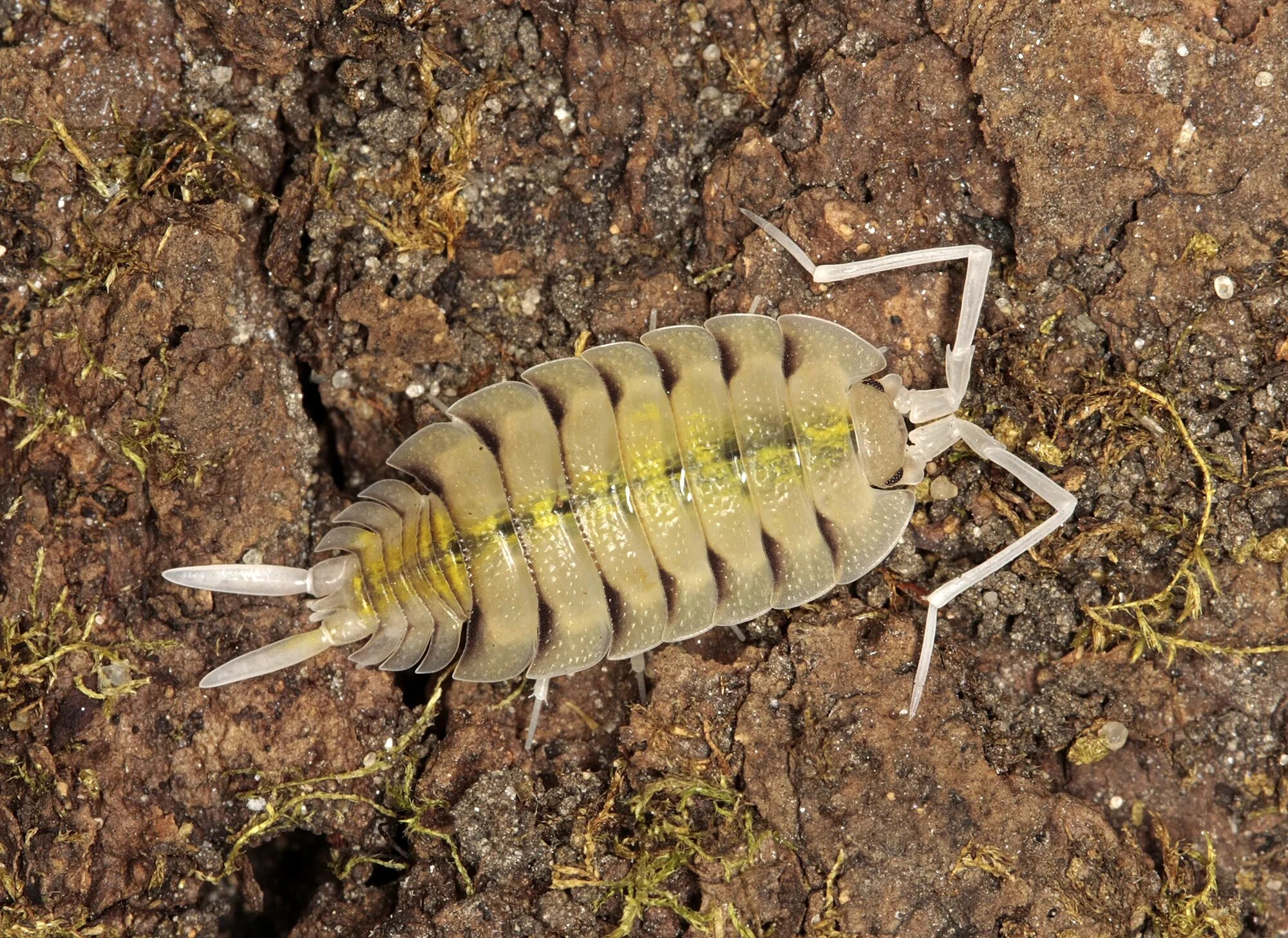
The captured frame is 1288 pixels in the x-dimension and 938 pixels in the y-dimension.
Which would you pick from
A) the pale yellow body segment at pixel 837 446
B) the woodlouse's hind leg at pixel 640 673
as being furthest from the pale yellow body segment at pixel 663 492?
the pale yellow body segment at pixel 837 446

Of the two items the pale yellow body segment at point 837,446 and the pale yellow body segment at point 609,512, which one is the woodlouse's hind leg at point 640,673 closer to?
the pale yellow body segment at point 609,512

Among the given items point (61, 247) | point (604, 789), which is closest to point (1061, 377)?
point (604, 789)

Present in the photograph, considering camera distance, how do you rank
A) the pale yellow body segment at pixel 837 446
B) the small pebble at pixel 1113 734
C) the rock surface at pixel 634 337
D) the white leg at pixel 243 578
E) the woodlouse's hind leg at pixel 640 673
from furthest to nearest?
1. the woodlouse's hind leg at pixel 640 673
2. the small pebble at pixel 1113 734
3. the pale yellow body segment at pixel 837 446
4. the rock surface at pixel 634 337
5. the white leg at pixel 243 578

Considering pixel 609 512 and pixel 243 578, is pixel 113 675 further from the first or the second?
pixel 609 512

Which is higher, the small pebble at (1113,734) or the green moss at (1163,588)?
the green moss at (1163,588)

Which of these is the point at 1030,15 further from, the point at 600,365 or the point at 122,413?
the point at 122,413

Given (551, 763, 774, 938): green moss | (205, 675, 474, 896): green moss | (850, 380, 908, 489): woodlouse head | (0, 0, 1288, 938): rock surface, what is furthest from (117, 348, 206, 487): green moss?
(850, 380, 908, 489): woodlouse head

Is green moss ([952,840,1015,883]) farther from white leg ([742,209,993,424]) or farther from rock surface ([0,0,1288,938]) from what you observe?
white leg ([742,209,993,424])

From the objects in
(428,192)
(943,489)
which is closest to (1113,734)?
(943,489)
